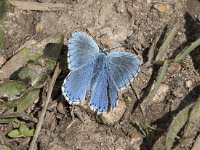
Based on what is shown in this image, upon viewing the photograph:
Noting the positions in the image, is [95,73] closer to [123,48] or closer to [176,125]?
[123,48]

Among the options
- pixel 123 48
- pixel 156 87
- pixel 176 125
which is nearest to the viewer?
pixel 176 125

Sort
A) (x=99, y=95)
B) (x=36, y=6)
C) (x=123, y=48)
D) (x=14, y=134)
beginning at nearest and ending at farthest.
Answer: (x=99, y=95) → (x=14, y=134) → (x=123, y=48) → (x=36, y=6)

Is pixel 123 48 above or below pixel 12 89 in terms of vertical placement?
above

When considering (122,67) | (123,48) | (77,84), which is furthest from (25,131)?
(123,48)

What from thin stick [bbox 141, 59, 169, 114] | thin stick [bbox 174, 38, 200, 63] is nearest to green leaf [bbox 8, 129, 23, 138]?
thin stick [bbox 141, 59, 169, 114]

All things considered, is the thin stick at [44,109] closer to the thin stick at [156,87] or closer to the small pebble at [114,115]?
the small pebble at [114,115]

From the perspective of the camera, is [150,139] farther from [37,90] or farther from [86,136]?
[37,90]

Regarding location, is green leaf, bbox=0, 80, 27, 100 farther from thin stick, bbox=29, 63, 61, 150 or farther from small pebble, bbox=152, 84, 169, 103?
small pebble, bbox=152, 84, 169, 103

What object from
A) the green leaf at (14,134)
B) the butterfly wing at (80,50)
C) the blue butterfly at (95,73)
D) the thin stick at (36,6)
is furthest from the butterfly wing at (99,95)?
the thin stick at (36,6)
